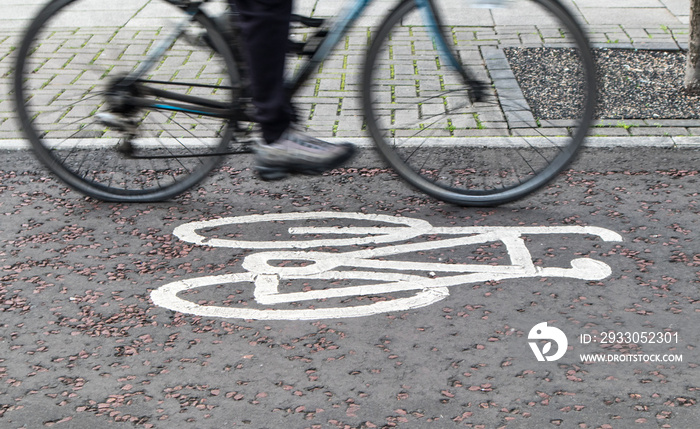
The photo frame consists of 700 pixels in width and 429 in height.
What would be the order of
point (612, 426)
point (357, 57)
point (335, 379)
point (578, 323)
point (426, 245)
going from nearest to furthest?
point (612, 426)
point (335, 379)
point (578, 323)
point (426, 245)
point (357, 57)

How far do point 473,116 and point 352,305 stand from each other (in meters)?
1.63

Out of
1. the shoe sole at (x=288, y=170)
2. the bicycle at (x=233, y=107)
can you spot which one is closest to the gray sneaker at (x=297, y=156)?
the shoe sole at (x=288, y=170)

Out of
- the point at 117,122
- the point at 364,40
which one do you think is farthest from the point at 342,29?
the point at 364,40

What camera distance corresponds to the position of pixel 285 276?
347 cm

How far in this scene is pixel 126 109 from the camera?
3.96 metres

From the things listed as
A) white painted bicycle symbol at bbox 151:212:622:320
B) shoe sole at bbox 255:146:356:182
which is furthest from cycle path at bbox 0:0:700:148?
white painted bicycle symbol at bbox 151:212:622:320

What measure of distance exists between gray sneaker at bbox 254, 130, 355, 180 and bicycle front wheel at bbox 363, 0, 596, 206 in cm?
35

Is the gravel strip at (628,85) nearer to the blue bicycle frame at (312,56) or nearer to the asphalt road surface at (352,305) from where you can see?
the asphalt road surface at (352,305)

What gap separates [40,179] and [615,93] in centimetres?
361

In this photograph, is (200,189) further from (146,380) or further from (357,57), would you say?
(357,57)

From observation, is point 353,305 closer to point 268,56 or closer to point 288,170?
point 288,170

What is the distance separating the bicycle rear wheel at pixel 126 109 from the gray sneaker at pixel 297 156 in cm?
34

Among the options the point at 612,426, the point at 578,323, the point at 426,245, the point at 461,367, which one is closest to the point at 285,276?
the point at 426,245

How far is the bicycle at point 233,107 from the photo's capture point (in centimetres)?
386
